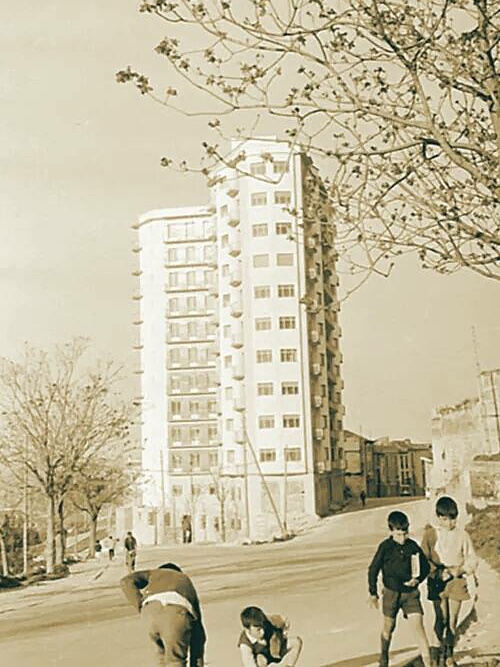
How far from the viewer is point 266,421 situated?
325 cm

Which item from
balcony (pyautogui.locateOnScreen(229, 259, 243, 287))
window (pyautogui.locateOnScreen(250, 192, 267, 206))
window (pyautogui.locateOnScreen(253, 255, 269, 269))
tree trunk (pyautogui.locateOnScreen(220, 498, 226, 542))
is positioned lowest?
tree trunk (pyautogui.locateOnScreen(220, 498, 226, 542))

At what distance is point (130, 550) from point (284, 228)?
114cm

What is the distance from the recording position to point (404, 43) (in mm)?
3027

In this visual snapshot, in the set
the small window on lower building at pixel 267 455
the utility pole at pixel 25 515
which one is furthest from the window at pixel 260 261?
the utility pole at pixel 25 515

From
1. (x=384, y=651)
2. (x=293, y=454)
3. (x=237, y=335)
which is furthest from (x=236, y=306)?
(x=384, y=651)

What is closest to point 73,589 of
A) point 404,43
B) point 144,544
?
point 144,544

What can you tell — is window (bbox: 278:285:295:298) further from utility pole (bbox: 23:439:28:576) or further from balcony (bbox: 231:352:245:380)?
utility pole (bbox: 23:439:28:576)

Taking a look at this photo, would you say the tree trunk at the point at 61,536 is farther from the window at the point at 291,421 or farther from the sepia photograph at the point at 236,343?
the window at the point at 291,421

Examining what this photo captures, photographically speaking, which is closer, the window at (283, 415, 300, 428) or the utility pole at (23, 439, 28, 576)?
the utility pole at (23, 439, 28, 576)

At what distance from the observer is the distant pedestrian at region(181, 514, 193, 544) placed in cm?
319

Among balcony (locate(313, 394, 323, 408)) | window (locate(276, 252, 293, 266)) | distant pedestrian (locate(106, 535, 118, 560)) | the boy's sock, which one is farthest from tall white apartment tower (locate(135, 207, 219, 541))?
the boy's sock

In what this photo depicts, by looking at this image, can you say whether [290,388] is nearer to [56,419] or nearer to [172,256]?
[172,256]

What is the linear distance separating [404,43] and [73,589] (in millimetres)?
1938

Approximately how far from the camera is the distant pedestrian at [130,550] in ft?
10.2
